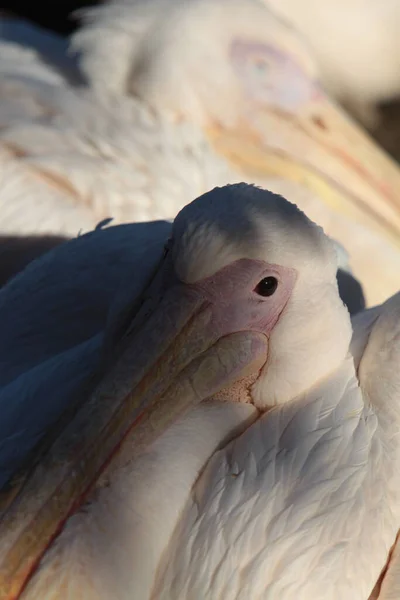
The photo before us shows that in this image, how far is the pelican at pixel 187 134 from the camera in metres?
3.48

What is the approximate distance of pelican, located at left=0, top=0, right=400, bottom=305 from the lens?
3480 millimetres

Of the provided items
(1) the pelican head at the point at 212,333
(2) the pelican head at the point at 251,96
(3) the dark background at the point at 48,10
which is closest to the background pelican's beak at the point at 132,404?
(1) the pelican head at the point at 212,333

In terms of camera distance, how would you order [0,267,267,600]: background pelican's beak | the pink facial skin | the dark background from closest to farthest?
[0,267,267,600]: background pelican's beak, the pink facial skin, the dark background

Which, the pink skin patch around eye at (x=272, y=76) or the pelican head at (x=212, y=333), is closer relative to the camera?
the pelican head at (x=212, y=333)

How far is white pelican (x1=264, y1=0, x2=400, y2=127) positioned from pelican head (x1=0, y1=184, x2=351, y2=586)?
3877 mm

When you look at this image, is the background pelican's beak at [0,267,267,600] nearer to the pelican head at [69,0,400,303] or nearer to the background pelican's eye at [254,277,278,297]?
the background pelican's eye at [254,277,278,297]

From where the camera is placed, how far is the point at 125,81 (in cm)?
400

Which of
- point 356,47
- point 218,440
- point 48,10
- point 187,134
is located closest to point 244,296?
point 218,440

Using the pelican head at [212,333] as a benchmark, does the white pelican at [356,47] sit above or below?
below

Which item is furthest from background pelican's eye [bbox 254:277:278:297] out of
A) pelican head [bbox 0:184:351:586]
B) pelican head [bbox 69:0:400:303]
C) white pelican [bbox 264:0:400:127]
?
white pelican [bbox 264:0:400:127]

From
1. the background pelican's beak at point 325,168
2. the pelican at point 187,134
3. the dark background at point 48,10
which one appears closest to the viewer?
the pelican at point 187,134

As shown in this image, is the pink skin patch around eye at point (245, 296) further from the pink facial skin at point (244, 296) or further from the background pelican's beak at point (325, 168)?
the background pelican's beak at point (325, 168)

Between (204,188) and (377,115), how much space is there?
272cm

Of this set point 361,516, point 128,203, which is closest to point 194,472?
point 361,516
